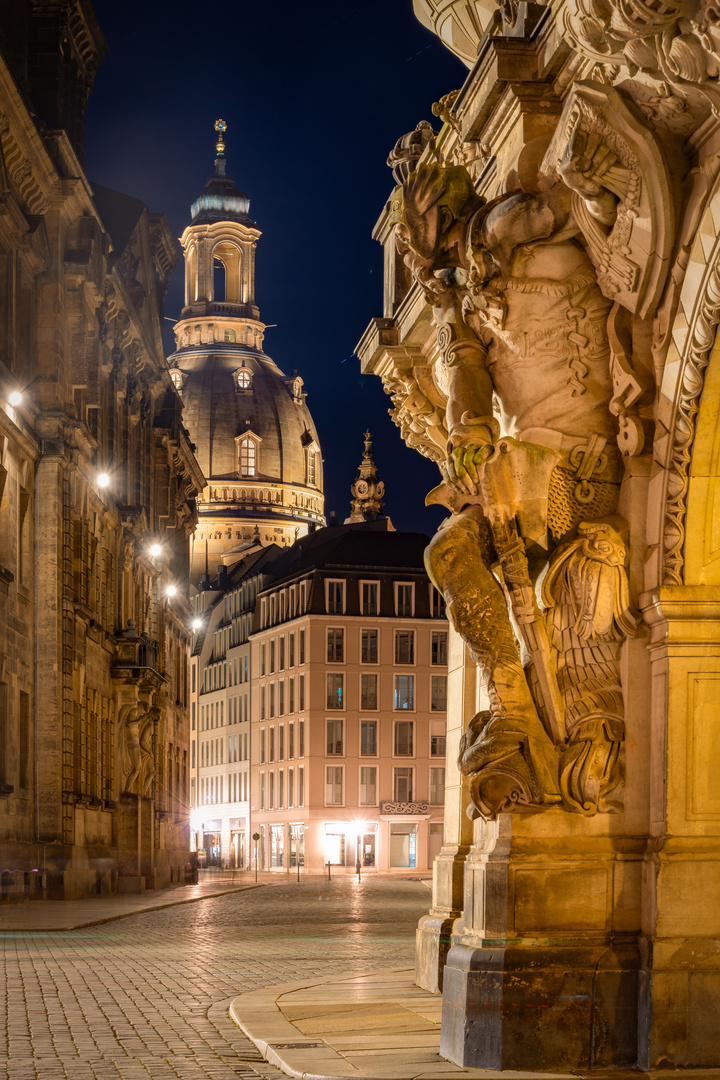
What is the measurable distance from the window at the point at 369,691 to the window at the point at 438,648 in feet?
12.6

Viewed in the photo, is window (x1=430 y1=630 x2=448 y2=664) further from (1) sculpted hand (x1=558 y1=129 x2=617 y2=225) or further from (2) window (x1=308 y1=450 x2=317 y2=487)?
(1) sculpted hand (x1=558 y1=129 x2=617 y2=225)

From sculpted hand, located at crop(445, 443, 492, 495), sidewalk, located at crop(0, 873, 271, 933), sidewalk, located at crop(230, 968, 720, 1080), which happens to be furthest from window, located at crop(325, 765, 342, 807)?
sculpted hand, located at crop(445, 443, 492, 495)

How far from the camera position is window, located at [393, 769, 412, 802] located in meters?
97.4

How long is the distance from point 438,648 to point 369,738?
6987 millimetres

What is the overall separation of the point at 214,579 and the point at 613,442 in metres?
143

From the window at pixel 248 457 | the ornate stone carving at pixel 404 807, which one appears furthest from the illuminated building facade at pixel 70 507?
the window at pixel 248 457

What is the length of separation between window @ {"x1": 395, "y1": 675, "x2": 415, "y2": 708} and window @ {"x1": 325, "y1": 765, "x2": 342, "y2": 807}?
5.58 meters

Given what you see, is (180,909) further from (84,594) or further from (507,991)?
(507,991)

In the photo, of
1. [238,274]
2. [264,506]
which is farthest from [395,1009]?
[238,274]

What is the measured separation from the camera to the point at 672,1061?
31.1 ft

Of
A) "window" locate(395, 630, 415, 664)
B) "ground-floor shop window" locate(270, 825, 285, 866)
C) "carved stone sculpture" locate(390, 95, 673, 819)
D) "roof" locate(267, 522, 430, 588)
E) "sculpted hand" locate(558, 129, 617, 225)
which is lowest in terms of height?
"ground-floor shop window" locate(270, 825, 285, 866)

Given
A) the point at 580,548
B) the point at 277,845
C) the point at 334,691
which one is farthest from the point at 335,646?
the point at 580,548

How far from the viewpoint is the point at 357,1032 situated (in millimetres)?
10984

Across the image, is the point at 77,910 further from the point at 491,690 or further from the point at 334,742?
the point at 334,742
